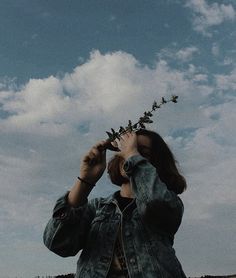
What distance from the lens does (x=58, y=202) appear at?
4.61 metres

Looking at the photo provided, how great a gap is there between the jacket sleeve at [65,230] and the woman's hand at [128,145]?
67cm

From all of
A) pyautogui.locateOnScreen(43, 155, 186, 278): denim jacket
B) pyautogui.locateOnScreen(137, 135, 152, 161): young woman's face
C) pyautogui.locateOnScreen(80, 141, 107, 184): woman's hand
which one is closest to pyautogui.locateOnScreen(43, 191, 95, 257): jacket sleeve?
pyautogui.locateOnScreen(43, 155, 186, 278): denim jacket

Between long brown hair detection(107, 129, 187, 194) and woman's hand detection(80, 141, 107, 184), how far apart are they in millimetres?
310

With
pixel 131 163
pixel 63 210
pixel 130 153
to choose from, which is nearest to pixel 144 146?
pixel 130 153

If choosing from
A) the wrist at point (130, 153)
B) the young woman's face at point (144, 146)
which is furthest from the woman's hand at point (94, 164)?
the young woman's face at point (144, 146)


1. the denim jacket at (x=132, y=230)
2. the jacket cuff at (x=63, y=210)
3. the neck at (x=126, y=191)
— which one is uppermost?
the neck at (x=126, y=191)

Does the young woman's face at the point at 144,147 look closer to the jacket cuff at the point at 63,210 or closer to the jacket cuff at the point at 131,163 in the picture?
the jacket cuff at the point at 131,163

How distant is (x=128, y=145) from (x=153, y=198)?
661 mm

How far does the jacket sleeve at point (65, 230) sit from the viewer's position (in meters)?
4.49

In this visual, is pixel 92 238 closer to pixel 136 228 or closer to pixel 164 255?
pixel 136 228

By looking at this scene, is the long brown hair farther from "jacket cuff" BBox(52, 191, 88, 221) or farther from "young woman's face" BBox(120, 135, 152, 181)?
"jacket cuff" BBox(52, 191, 88, 221)

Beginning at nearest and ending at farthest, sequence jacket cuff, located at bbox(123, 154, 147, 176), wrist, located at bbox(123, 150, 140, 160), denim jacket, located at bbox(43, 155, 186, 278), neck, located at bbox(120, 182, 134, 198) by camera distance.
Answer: denim jacket, located at bbox(43, 155, 186, 278)
jacket cuff, located at bbox(123, 154, 147, 176)
wrist, located at bbox(123, 150, 140, 160)
neck, located at bbox(120, 182, 134, 198)

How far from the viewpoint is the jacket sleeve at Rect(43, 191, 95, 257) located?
14.7 feet

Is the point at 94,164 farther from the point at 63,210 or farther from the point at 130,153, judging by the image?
the point at 63,210
